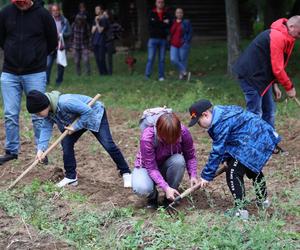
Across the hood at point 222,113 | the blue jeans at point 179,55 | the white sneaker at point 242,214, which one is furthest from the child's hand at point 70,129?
the blue jeans at point 179,55

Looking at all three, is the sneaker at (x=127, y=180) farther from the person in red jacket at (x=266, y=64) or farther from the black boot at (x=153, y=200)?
the person in red jacket at (x=266, y=64)

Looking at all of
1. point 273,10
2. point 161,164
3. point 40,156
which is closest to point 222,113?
point 161,164

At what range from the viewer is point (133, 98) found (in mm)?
11867

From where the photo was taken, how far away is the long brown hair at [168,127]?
4.86m

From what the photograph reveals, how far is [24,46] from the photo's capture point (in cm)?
671

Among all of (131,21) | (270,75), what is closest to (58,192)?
(270,75)

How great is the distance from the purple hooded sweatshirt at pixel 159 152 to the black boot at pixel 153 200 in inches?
9.9

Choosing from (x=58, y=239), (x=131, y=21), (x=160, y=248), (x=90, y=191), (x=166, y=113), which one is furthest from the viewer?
(x=131, y=21)

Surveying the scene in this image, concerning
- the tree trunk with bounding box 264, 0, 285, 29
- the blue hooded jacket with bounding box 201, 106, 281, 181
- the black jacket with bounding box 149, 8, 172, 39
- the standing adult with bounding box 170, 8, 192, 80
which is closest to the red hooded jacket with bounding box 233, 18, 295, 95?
the blue hooded jacket with bounding box 201, 106, 281, 181

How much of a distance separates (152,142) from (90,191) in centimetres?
115

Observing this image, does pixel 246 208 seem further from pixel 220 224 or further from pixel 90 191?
pixel 90 191

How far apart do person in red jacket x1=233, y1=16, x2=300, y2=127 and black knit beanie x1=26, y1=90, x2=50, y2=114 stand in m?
2.46

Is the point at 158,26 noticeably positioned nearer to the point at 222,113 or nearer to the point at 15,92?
the point at 15,92

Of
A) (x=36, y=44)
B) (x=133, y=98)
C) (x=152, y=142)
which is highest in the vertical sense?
(x=36, y=44)
